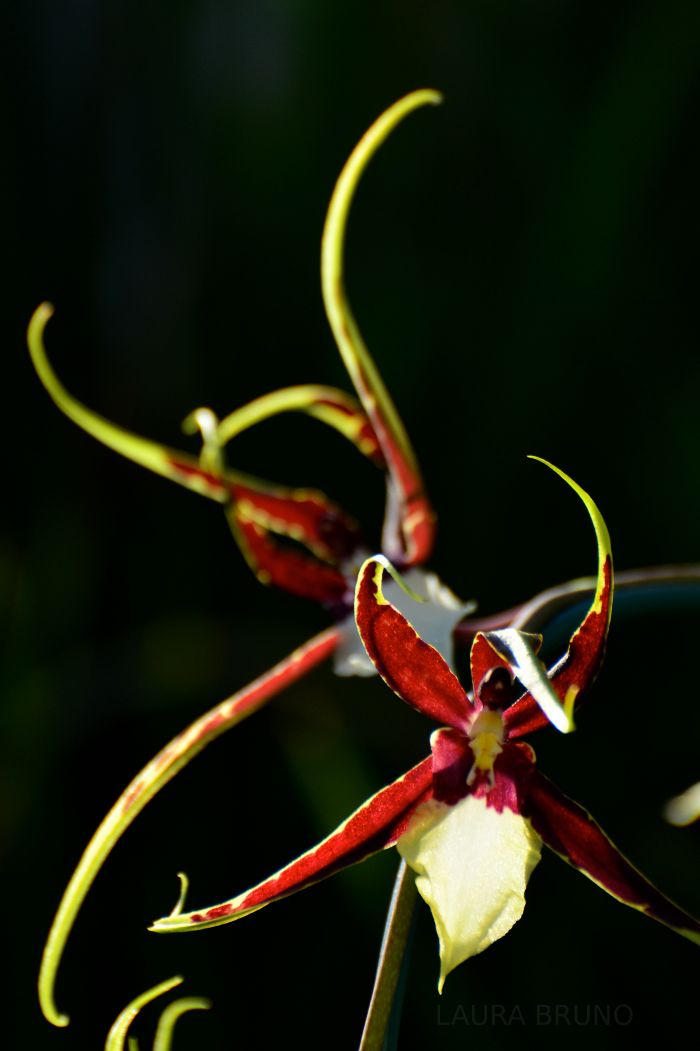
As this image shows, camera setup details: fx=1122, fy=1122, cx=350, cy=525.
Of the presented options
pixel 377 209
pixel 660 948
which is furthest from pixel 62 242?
pixel 660 948

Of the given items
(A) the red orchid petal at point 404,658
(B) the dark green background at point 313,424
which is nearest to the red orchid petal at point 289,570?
(A) the red orchid petal at point 404,658

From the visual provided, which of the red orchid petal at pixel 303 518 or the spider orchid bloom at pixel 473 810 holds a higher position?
the red orchid petal at pixel 303 518

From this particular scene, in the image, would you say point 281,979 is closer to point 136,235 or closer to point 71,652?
point 71,652

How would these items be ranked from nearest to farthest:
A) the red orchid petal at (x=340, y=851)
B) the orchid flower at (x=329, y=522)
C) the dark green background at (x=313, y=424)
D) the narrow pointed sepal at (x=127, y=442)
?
the red orchid petal at (x=340, y=851) → the orchid flower at (x=329, y=522) → the narrow pointed sepal at (x=127, y=442) → the dark green background at (x=313, y=424)

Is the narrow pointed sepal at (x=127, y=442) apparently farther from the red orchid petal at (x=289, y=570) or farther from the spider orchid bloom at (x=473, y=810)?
the spider orchid bloom at (x=473, y=810)

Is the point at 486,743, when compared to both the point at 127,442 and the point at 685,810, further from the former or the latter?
the point at 127,442

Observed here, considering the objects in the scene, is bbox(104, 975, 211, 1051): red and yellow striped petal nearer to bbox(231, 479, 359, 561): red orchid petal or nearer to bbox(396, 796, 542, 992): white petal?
bbox(396, 796, 542, 992): white petal
